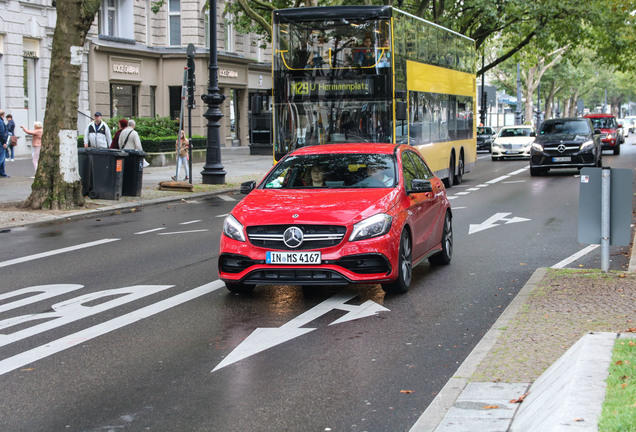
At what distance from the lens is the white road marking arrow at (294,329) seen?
280 inches

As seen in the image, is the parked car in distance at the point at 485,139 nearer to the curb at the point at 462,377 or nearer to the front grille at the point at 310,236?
the front grille at the point at 310,236

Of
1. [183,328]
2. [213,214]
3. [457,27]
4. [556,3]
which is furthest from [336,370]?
[457,27]

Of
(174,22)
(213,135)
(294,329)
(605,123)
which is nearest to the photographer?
(294,329)

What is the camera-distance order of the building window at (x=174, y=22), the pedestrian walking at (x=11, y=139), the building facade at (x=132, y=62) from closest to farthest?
the pedestrian walking at (x=11, y=139), the building facade at (x=132, y=62), the building window at (x=174, y=22)

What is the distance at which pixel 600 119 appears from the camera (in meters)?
47.8

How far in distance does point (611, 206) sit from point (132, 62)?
117ft

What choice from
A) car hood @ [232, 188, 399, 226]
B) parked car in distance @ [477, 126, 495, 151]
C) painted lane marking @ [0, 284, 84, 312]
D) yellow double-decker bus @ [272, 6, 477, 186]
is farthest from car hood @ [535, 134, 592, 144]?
parked car in distance @ [477, 126, 495, 151]

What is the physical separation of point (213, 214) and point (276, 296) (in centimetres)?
933

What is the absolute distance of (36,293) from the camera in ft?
32.1

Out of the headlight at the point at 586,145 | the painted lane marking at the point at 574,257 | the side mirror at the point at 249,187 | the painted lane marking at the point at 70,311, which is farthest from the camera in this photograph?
the headlight at the point at 586,145

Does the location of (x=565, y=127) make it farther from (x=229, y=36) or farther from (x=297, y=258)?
(x=229, y=36)

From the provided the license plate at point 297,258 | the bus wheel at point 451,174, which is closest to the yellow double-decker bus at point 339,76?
the bus wheel at point 451,174

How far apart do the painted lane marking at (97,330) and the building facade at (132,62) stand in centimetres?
2614

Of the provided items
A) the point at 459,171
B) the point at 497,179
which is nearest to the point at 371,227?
the point at 459,171
